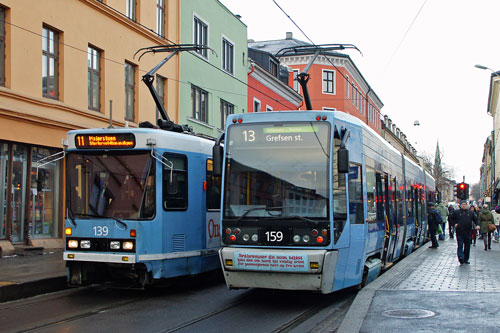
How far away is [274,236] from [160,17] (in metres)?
16.0

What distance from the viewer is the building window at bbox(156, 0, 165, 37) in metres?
23.1

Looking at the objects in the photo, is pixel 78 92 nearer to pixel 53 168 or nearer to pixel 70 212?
pixel 53 168

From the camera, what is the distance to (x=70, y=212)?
10.7 m

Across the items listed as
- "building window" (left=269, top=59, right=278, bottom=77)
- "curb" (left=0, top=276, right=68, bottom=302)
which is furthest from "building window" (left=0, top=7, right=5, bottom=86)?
"building window" (left=269, top=59, right=278, bottom=77)

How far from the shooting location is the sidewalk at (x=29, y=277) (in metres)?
10.3

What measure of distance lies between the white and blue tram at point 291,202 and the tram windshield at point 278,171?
0.05 ft

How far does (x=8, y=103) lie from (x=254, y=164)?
844 cm

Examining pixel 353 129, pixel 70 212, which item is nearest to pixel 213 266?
pixel 70 212

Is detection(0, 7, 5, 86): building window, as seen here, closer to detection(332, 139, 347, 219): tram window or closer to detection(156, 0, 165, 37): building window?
detection(156, 0, 165, 37): building window

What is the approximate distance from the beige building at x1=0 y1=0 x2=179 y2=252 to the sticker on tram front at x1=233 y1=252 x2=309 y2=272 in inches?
252

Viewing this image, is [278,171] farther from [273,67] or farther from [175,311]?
[273,67]

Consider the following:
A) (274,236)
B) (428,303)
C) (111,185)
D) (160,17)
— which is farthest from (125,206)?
(160,17)

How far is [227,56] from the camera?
2898 cm

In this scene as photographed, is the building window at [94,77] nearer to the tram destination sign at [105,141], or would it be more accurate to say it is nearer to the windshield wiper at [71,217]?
the tram destination sign at [105,141]
